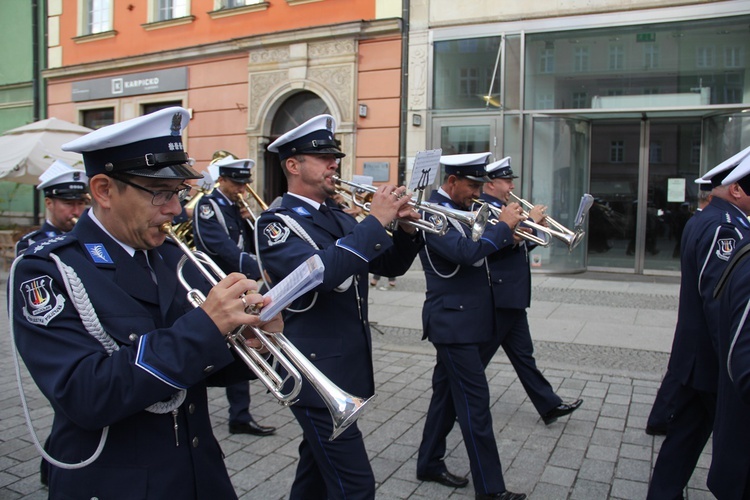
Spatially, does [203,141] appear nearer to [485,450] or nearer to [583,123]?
[583,123]

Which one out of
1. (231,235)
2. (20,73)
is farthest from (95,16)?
(231,235)

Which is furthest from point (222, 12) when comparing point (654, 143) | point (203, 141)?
point (654, 143)

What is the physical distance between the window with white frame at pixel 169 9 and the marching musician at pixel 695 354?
15039 millimetres

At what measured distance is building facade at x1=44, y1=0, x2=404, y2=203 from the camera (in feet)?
43.3

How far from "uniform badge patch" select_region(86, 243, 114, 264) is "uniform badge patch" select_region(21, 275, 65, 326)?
159 millimetres

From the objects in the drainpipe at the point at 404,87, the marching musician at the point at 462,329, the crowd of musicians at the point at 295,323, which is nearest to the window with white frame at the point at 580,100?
the drainpipe at the point at 404,87

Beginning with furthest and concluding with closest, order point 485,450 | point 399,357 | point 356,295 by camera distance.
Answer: point 399,357
point 485,450
point 356,295

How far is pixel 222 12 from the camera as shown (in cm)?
1500

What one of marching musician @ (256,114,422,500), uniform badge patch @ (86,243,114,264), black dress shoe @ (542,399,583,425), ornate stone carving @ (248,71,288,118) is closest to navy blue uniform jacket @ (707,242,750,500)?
marching musician @ (256,114,422,500)

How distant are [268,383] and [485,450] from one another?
2.21 metres

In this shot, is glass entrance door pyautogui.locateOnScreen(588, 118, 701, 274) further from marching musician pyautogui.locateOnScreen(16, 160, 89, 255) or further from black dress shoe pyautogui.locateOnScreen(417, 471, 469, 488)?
marching musician pyautogui.locateOnScreen(16, 160, 89, 255)

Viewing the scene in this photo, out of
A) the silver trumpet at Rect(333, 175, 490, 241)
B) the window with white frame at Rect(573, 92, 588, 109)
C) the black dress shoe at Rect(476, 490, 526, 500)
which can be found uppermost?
the window with white frame at Rect(573, 92, 588, 109)

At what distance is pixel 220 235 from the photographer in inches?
223

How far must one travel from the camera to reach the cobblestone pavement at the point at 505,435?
157 inches
